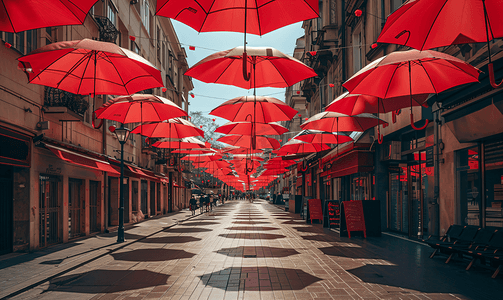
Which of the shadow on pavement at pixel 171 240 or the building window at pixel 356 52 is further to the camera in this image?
the building window at pixel 356 52

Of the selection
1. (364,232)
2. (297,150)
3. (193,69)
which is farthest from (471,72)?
(297,150)

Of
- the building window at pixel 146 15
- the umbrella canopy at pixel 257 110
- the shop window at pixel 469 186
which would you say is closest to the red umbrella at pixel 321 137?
the umbrella canopy at pixel 257 110

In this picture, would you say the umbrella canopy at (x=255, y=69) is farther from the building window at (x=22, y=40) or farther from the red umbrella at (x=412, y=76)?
the building window at (x=22, y=40)

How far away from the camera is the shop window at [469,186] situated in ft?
33.4

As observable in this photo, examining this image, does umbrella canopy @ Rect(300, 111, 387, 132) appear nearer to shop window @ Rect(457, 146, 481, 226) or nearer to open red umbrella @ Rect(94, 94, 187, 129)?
shop window @ Rect(457, 146, 481, 226)

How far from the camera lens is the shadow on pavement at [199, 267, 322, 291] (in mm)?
7082

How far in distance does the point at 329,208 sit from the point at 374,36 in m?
7.62

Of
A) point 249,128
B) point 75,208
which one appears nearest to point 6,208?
point 75,208

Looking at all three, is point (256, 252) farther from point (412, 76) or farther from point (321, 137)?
point (321, 137)

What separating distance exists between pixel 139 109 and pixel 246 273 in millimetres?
6859

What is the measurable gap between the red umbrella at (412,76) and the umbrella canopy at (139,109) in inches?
205

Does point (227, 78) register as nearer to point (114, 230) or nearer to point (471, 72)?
point (471, 72)

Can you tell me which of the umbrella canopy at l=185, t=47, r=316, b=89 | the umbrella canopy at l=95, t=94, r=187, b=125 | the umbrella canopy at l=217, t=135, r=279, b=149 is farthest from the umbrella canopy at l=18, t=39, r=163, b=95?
the umbrella canopy at l=217, t=135, r=279, b=149

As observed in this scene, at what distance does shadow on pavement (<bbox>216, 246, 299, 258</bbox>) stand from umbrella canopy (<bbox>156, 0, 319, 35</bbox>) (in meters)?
5.84
